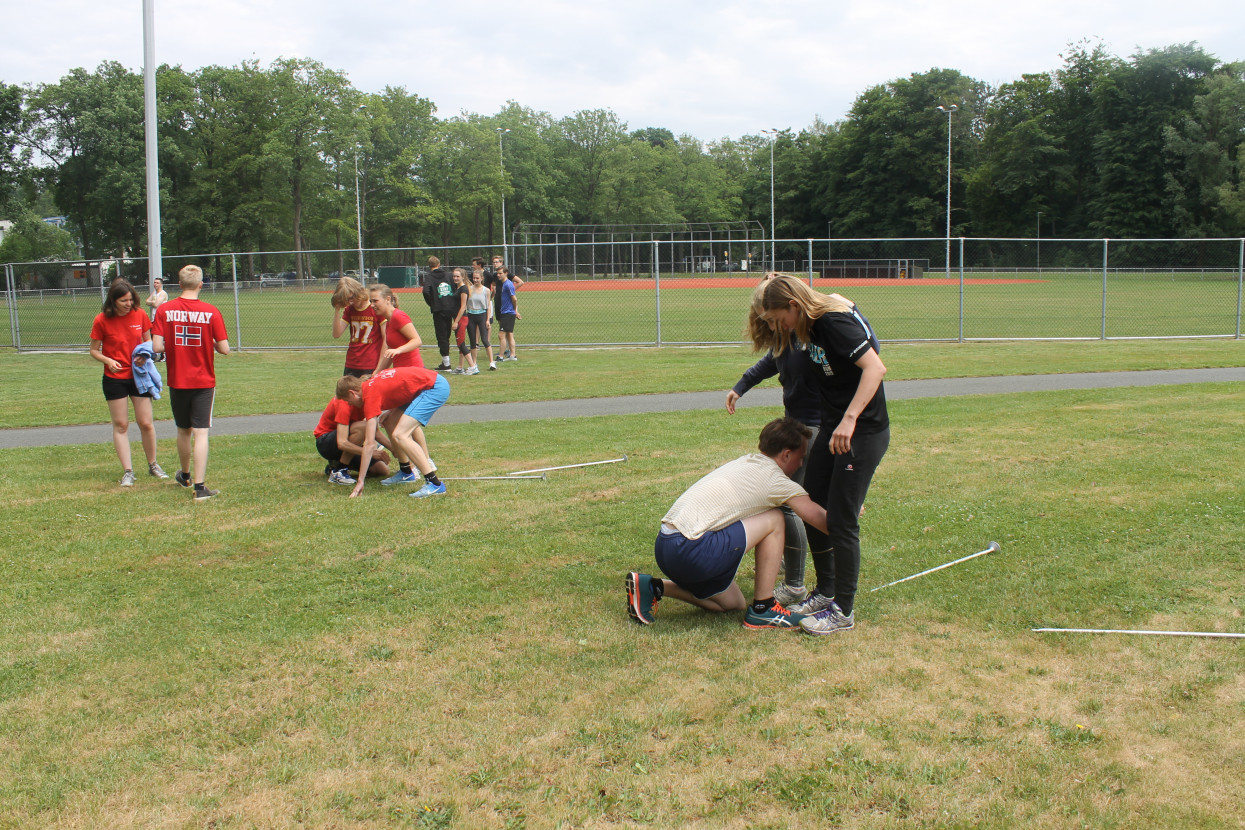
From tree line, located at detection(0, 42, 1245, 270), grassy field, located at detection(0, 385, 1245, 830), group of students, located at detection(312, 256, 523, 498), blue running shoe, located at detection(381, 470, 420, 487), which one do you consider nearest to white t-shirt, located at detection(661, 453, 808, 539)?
grassy field, located at detection(0, 385, 1245, 830)

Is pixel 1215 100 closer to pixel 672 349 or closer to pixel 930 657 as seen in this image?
pixel 672 349

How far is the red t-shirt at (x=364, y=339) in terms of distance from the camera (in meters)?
8.61

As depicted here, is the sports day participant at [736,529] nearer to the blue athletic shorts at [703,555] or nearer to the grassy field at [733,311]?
the blue athletic shorts at [703,555]

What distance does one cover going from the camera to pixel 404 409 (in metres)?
7.28

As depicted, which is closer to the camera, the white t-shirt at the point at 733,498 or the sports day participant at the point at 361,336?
the white t-shirt at the point at 733,498

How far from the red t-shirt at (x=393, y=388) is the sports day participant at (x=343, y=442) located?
41cm

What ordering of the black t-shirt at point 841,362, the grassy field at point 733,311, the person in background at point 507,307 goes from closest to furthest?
the black t-shirt at point 841,362 → the person in background at point 507,307 → the grassy field at point 733,311

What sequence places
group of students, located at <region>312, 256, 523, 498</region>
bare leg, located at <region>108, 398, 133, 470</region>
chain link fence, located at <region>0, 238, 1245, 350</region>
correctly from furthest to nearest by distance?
chain link fence, located at <region>0, 238, 1245, 350</region>, bare leg, located at <region>108, 398, 133, 470</region>, group of students, located at <region>312, 256, 523, 498</region>

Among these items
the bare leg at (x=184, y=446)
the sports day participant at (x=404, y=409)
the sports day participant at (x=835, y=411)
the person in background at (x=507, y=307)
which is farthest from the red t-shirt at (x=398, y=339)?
the person in background at (x=507, y=307)

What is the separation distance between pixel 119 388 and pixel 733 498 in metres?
5.90

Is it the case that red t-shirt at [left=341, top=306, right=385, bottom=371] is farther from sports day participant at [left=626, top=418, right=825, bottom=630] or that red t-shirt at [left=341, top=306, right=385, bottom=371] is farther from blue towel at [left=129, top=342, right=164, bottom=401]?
sports day participant at [left=626, top=418, right=825, bottom=630]

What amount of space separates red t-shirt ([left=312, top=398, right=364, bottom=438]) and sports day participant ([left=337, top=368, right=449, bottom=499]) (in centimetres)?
16

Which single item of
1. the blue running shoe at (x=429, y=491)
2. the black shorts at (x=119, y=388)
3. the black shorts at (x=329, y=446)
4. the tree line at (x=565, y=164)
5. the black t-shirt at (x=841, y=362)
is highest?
the tree line at (x=565, y=164)

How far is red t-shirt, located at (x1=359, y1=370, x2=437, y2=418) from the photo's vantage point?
6945 millimetres
